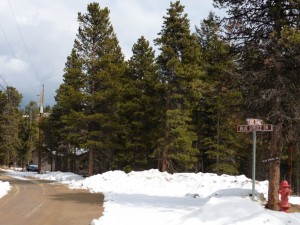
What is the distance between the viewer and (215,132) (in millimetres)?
41281

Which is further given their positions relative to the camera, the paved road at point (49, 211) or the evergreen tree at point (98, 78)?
the evergreen tree at point (98, 78)

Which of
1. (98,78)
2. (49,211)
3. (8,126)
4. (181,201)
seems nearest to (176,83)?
(98,78)

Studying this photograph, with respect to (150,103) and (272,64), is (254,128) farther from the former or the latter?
(150,103)

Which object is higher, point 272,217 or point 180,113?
point 180,113

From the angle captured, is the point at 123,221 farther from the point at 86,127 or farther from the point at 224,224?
the point at 86,127

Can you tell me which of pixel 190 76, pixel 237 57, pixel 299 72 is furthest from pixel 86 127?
pixel 299 72

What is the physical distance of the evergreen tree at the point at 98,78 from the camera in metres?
35.0

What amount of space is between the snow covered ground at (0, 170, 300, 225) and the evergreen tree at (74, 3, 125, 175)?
7239 mm

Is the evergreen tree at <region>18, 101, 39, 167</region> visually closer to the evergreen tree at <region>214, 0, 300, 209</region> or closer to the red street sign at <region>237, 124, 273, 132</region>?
the evergreen tree at <region>214, 0, 300, 209</region>

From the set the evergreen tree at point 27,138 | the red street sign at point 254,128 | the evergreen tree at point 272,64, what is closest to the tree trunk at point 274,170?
the evergreen tree at point 272,64

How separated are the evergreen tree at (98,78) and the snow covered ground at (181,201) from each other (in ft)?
23.8

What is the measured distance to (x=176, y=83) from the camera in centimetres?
3341

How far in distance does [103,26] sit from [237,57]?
70.0 feet

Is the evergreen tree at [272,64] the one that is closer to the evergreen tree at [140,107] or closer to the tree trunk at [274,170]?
the tree trunk at [274,170]
